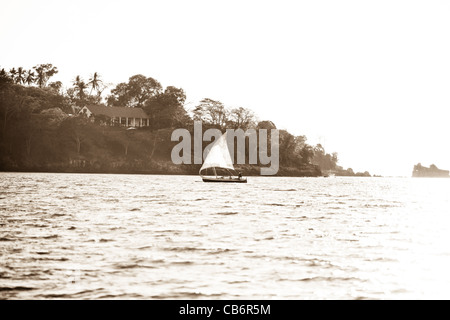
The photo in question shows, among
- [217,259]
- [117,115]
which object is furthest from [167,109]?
[217,259]

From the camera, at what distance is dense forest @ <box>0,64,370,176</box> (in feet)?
389

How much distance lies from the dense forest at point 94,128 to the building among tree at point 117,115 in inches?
74.2

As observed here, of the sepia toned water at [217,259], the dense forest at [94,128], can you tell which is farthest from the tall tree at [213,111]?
the sepia toned water at [217,259]

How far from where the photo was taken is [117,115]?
139250 mm

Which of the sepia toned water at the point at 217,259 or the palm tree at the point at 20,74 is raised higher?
the palm tree at the point at 20,74

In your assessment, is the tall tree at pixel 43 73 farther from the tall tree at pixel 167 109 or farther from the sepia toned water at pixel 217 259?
the sepia toned water at pixel 217 259

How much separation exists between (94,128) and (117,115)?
11540 millimetres

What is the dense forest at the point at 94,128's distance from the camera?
11856 centimetres

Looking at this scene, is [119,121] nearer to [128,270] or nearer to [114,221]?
[114,221]

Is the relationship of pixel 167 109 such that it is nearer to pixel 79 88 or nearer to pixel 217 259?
pixel 79 88

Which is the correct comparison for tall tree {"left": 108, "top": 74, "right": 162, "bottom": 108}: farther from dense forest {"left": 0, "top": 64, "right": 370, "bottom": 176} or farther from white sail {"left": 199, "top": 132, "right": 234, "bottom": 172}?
white sail {"left": 199, "top": 132, "right": 234, "bottom": 172}
